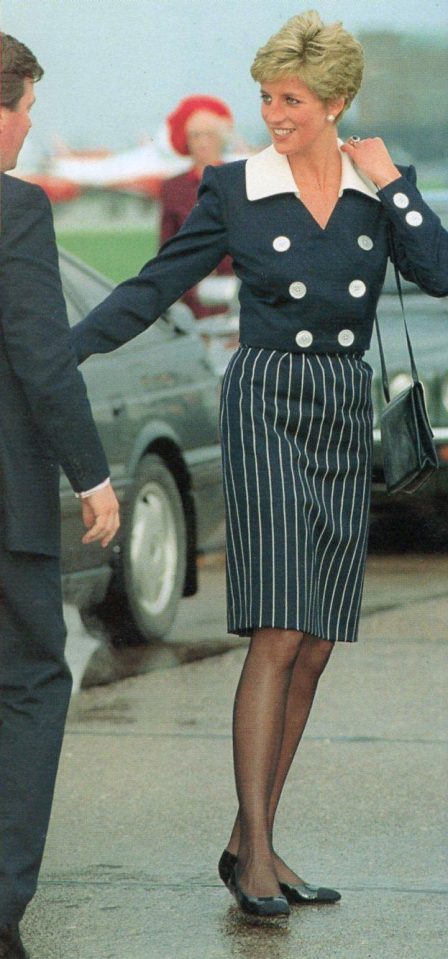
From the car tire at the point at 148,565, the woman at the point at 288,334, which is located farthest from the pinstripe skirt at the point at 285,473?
the car tire at the point at 148,565

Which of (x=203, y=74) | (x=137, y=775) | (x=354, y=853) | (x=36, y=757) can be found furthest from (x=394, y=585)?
(x=36, y=757)

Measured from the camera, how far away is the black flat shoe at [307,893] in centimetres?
428

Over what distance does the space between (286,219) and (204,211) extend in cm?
19

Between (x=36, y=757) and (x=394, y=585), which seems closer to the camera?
(x=36, y=757)

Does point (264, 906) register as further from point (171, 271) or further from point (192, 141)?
point (192, 141)

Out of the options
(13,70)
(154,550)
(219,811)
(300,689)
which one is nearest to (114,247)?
(154,550)

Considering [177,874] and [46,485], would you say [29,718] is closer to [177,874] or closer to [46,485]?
[46,485]

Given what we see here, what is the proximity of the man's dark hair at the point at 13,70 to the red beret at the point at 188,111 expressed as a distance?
6434mm

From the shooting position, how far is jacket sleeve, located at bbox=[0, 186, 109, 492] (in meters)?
3.68

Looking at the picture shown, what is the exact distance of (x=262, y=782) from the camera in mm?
4262

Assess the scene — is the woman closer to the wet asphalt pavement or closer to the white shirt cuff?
the wet asphalt pavement

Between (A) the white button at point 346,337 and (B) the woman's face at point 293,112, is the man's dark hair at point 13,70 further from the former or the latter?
(A) the white button at point 346,337

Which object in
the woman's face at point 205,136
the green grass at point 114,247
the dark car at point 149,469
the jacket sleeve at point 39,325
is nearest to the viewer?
the jacket sleeve at point 39,325

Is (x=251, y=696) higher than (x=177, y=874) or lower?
higher
